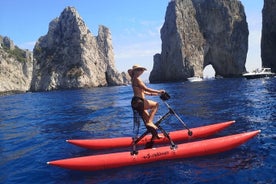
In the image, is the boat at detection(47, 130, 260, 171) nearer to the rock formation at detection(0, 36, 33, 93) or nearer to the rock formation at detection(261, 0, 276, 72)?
the rock formation at detection(261, 0, 276, 72)

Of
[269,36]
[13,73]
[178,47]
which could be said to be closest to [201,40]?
[178,47]

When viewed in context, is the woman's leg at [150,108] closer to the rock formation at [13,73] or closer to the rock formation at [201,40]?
the rock formation at [201,40]

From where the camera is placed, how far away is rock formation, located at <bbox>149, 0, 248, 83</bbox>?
11600 centimetres

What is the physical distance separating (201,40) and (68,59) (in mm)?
58883

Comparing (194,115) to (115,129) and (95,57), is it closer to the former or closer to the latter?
(115,129)

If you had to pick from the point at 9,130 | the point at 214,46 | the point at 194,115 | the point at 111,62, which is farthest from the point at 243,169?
the point at 111,62

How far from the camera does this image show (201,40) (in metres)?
124

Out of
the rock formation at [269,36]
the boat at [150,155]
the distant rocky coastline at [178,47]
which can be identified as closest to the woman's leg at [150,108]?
the boat at [150,155]

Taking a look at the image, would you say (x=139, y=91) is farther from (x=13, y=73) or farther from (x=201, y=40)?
(x=13, y=73)

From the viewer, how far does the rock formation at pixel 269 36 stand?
101m

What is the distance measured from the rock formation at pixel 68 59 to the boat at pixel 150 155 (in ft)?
399

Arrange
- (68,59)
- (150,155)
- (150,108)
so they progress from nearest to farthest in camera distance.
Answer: (150,155) < (150,108) < (68,59)

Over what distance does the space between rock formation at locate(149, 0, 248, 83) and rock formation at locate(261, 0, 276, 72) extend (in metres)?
16.2

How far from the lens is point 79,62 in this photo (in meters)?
136
